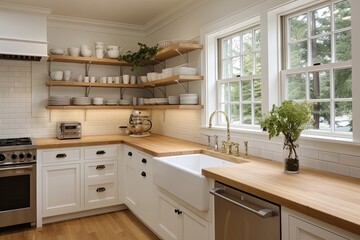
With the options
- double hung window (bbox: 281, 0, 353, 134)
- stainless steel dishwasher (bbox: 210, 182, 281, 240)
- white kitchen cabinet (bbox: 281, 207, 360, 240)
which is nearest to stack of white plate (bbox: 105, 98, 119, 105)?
double hung window (bbox: 281, 0, 353, 134)

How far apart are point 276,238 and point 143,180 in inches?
70.8

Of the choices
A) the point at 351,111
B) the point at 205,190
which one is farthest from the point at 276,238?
the point at 351,111

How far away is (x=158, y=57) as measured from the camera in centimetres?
378

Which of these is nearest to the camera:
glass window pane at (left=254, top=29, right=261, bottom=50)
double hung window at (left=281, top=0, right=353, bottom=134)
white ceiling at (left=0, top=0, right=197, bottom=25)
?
double hung window at (left=281, top=0, right=353, bottom=134)

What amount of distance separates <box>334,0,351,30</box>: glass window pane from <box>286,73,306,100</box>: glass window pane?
17.0 inches

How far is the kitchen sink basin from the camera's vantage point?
195 cm

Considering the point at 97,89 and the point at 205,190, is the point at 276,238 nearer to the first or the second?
the point at 205,190

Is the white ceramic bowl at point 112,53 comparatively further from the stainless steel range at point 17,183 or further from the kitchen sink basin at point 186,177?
the kitchen sink basin at point 186,177

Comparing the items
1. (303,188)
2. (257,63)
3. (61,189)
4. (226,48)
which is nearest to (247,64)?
(257,63)

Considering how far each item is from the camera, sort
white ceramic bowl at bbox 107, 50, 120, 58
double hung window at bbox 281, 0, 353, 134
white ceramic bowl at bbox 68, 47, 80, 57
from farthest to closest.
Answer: white ceramic bowl at bbox 107, 50, 120, 58 < white ceramic bowl at bbox 68, 47, 80, 57 < double hung window at bbox 281, 0, 353, 134

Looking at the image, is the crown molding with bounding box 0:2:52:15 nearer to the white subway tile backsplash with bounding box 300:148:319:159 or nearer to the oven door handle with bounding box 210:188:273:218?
the oven door handle with bounding box 210:188:273:218

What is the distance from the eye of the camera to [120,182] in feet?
12.0

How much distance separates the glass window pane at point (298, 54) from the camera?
2.25 metres

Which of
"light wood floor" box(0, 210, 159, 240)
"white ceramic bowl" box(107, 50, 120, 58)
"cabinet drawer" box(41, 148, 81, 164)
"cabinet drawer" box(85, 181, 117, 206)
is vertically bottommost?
"light wood floor" box(0, 210, 159, 240)
